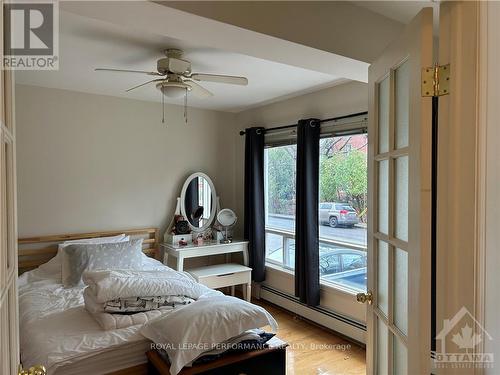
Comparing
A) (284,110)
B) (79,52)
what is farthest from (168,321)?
(284,110)

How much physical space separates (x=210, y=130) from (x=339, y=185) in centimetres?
188

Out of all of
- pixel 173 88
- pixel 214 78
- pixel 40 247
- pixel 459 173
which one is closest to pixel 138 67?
pixel 173 88

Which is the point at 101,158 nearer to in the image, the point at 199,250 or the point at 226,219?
the point at 199,250

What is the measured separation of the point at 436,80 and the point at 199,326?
1504mm

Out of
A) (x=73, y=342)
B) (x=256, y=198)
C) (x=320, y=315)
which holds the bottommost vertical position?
(x=320, y=315)

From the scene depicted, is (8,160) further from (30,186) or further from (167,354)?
(30,186)

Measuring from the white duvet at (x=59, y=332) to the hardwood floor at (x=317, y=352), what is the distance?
142 cm

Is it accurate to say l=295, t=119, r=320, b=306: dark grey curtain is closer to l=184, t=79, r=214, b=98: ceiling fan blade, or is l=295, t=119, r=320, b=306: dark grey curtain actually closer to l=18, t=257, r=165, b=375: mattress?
l=184, t=79, r=214, b=98: ceiling fan blade

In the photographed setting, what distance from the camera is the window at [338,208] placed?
3109 millimetres

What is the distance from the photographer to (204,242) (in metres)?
4.03

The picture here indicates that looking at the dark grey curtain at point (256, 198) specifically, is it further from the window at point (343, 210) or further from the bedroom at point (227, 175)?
the window at point (343, 210)

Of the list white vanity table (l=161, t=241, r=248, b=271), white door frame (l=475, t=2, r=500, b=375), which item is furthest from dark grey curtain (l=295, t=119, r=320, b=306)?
white door frame (l=475, t=2, r=500, b=375)

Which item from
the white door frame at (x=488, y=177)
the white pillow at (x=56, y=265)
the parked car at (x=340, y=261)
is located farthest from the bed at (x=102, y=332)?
the parked car at (x=340, y=261)

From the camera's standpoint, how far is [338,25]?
5.56 ft
